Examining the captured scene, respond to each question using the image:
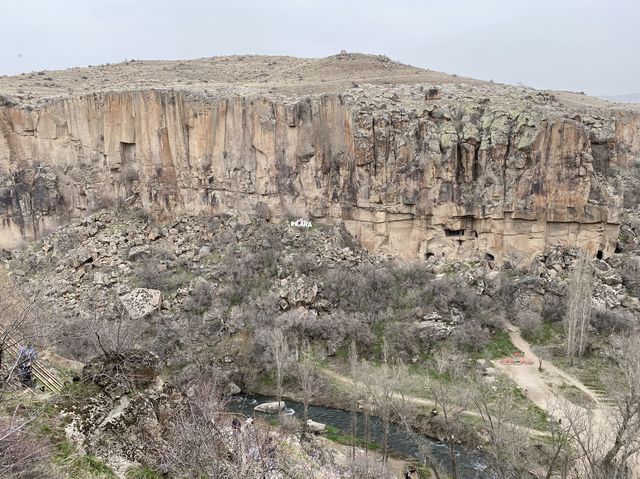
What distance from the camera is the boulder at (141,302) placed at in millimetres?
28609

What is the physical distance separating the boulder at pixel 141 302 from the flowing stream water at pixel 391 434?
7482 mm

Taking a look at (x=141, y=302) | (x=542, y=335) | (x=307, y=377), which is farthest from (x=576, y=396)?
(x=141, y=302)

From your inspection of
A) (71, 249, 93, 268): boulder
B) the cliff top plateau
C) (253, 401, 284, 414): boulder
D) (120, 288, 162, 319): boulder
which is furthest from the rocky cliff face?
(253, 401, 284, 414): boulder

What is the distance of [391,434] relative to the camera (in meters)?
22.5

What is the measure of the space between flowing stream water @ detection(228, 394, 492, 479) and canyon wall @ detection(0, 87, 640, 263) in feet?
39.0

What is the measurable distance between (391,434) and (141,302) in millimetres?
15459

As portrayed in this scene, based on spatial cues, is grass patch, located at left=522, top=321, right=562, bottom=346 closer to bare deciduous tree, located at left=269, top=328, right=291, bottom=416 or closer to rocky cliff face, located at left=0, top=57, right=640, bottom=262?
rocky cliff face, located at left=0, top=57, right=640, bottom=262

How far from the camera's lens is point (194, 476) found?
703 cm

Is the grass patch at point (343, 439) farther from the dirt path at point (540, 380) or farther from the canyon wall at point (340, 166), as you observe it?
the canyon wall at point (340, 166)

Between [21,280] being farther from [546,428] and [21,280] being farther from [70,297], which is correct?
[546,428]

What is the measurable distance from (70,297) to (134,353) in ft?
79.1

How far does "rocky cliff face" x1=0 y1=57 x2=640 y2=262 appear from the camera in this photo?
30.0m

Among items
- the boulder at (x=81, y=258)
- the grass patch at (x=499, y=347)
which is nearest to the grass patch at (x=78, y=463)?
the grass patch at (x=499, y=347)

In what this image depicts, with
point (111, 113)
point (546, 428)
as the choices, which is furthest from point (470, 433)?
point (111, 113)
